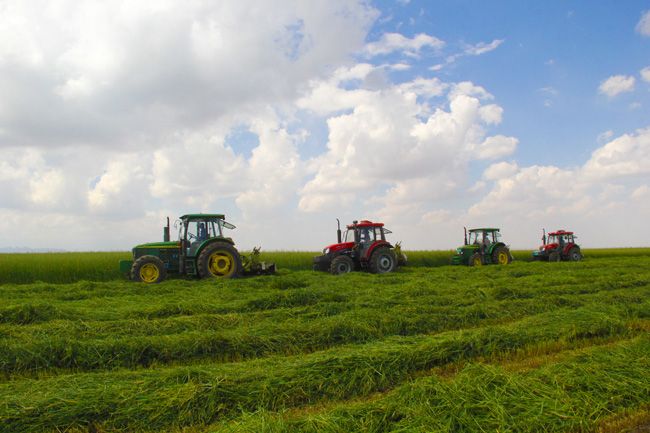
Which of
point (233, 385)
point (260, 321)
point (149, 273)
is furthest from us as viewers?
point (149, 273)

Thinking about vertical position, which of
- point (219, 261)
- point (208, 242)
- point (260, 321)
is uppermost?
point (208, 242)

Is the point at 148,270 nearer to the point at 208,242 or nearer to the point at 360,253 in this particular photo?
the point at 208,242

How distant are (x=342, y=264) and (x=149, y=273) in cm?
566

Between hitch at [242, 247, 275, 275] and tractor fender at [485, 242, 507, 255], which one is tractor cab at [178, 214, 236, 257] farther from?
tractor fender at [485, 242, 507, 255]

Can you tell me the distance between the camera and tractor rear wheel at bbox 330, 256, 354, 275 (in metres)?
14.1

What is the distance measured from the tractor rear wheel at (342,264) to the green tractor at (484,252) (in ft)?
21.8

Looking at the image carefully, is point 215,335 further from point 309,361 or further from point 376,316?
point 376,316

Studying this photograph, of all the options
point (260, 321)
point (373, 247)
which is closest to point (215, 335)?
point (260, 321)

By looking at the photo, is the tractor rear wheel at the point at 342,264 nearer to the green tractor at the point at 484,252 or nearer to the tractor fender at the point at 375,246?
the tractor fender at the point at 375,246

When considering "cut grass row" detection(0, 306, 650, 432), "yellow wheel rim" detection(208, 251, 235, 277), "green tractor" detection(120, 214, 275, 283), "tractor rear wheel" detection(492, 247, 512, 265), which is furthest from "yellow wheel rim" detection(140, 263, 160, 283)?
"tractor rear wheel" detection(492, 247, 512, 265)

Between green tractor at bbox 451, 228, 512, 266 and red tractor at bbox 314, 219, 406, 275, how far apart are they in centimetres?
510

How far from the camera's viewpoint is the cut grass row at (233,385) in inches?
142

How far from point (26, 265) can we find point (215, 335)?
39.6ft

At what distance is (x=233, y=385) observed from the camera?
158 inches
